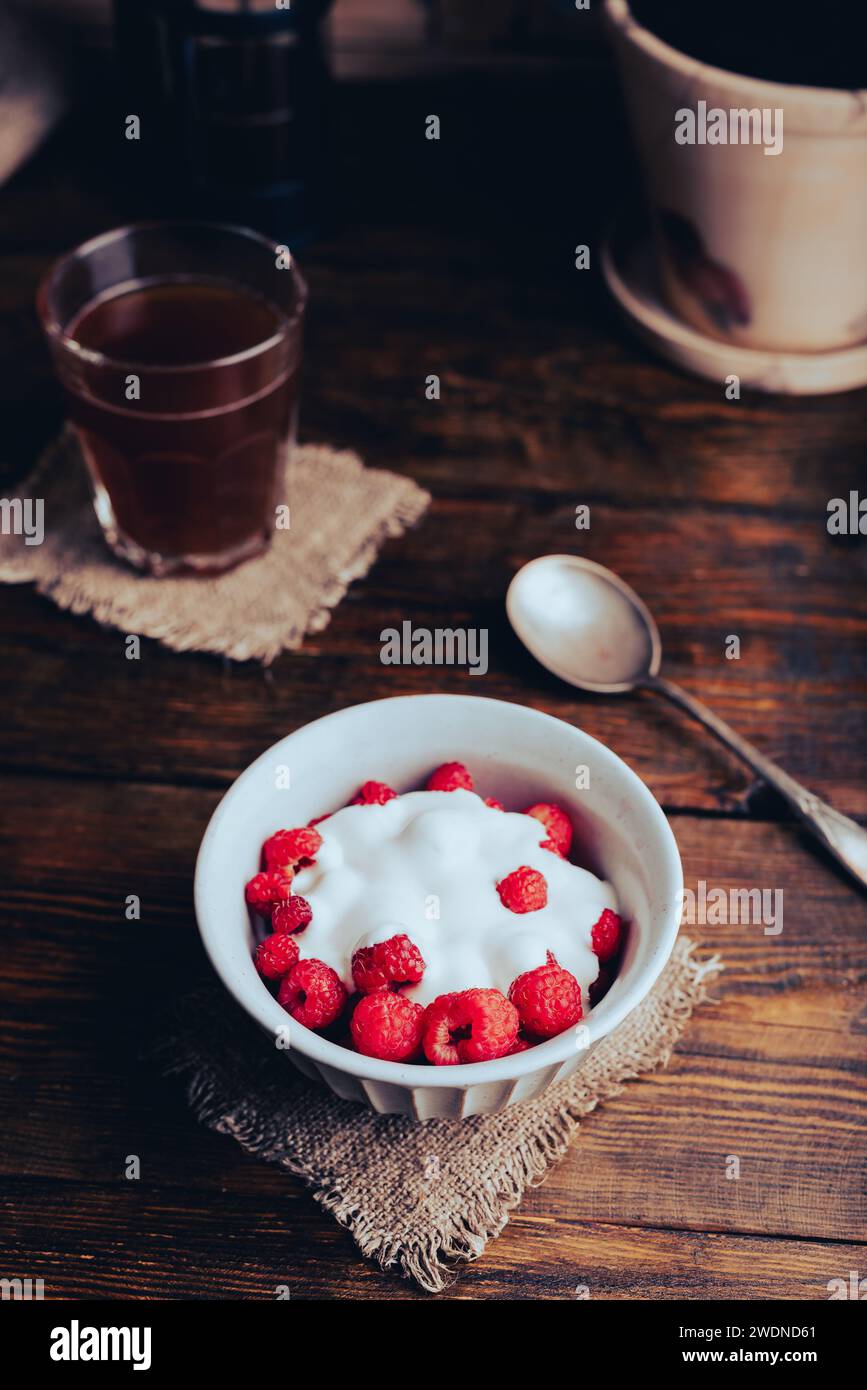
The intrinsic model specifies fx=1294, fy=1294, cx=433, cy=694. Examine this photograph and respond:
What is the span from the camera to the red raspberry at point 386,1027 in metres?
0.70

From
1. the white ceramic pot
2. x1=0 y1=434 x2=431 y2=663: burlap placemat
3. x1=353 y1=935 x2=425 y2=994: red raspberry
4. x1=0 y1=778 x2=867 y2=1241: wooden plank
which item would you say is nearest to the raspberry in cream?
x1=353 y1=935 x2=425 y2=994: red raspberry

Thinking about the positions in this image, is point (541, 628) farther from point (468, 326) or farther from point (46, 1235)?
point (46, 1235)

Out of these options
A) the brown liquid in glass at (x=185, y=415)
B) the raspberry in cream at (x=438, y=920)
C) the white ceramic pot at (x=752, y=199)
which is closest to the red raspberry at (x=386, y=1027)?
the raspberry in cream at (x=438, y=920)

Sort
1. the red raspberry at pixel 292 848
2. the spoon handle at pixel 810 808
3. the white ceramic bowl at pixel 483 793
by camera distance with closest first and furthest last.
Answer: the white ceramic bowl at pixel 483 793 → the red raspberry at pixel 292 848 → the spoon handle at pixel 810 808

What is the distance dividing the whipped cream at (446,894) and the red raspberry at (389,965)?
2 centimetres

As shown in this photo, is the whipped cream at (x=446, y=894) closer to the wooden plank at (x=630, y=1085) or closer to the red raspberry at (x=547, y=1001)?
the red raspberry at (x=547, y=1001)

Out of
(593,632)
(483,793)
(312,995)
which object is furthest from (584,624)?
(312,995)

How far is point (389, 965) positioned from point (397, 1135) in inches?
5.6

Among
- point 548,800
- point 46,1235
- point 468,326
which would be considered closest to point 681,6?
point 468,326

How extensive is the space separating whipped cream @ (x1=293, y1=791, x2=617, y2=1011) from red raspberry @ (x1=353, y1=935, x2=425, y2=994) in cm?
2

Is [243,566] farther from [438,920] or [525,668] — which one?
[438,920]

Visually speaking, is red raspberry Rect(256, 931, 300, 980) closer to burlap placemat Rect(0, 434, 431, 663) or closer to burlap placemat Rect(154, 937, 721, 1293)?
burlap placemat Rect(154, 937, 721, 1293)

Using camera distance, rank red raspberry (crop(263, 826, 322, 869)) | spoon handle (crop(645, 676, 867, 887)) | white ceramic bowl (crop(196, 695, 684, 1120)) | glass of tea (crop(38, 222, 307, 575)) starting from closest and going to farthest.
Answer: white ceramic bowl (crop(196, 695, 684, 1120)) → red raspberry (crop(263, 826, 322, 869)) → spoon handle (crop(645, 676, 867, 887)) → glass of tea (crop(38, 222, 307, 575))

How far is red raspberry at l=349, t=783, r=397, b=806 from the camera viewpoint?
2.77 feet
